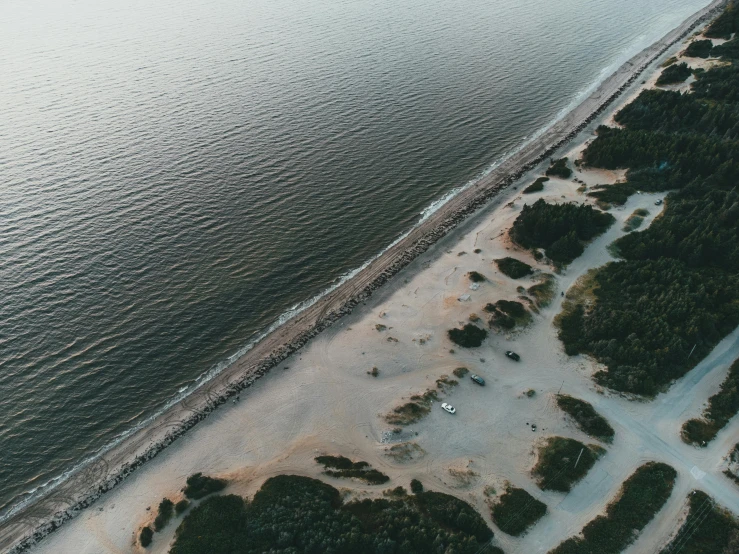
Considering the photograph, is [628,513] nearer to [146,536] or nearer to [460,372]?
[460,372]

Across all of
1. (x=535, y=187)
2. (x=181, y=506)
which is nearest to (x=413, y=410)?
(x=181, y=506)

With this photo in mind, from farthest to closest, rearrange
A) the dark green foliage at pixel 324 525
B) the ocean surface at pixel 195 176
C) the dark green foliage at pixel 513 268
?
the dark green foliage at pixel 513 268 < the ocean surface at pixel 195 176 < the dark green foliage at pixel 324 525

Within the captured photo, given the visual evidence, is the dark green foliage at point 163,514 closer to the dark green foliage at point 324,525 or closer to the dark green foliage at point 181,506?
the dark green foliage at point 181,506

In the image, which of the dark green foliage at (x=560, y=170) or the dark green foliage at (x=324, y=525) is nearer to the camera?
the dark green foliage at (x=324, y=525)

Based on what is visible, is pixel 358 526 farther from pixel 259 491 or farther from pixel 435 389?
pixel 435 389

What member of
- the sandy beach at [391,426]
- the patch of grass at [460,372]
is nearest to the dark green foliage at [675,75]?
the sandy beach at [391,426]

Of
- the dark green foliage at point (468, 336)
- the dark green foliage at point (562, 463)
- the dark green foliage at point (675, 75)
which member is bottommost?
the dark green foliage at point (562, 463)
